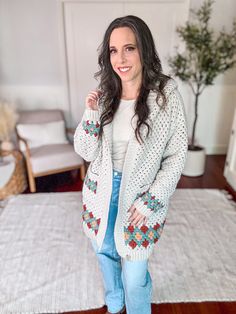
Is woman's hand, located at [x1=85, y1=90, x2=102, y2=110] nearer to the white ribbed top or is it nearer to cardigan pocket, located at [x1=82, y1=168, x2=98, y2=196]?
the white ribbed top

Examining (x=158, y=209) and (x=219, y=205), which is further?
(x=219, y=205)

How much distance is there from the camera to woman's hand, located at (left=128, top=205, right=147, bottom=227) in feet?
3.39

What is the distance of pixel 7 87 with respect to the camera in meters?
3.28

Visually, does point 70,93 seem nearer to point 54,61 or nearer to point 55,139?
point 54,61

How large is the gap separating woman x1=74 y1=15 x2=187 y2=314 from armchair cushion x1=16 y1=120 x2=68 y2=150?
195 cm

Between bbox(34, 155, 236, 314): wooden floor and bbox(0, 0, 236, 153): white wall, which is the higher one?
bbox(0, 0, 236, 153): white wall

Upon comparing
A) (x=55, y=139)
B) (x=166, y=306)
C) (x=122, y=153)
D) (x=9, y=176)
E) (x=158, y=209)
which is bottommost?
(x=166, y=306)

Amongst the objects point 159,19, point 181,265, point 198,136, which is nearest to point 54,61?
point 159,19

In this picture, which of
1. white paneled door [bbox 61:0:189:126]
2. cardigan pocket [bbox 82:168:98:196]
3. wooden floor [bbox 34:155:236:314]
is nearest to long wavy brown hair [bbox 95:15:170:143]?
cardigan pocket [bbox 82:168:98:196]

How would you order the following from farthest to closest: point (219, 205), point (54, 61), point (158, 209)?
point (54, 61) → point (219, 205) → point (158, 209)

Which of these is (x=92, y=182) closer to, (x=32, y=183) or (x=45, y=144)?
(x=32, y=183)

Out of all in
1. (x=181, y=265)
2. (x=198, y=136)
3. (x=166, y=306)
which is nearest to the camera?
(x=166, y=306)

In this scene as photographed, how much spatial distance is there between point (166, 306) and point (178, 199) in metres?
1.18

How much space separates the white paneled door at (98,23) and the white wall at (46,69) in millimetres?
119
